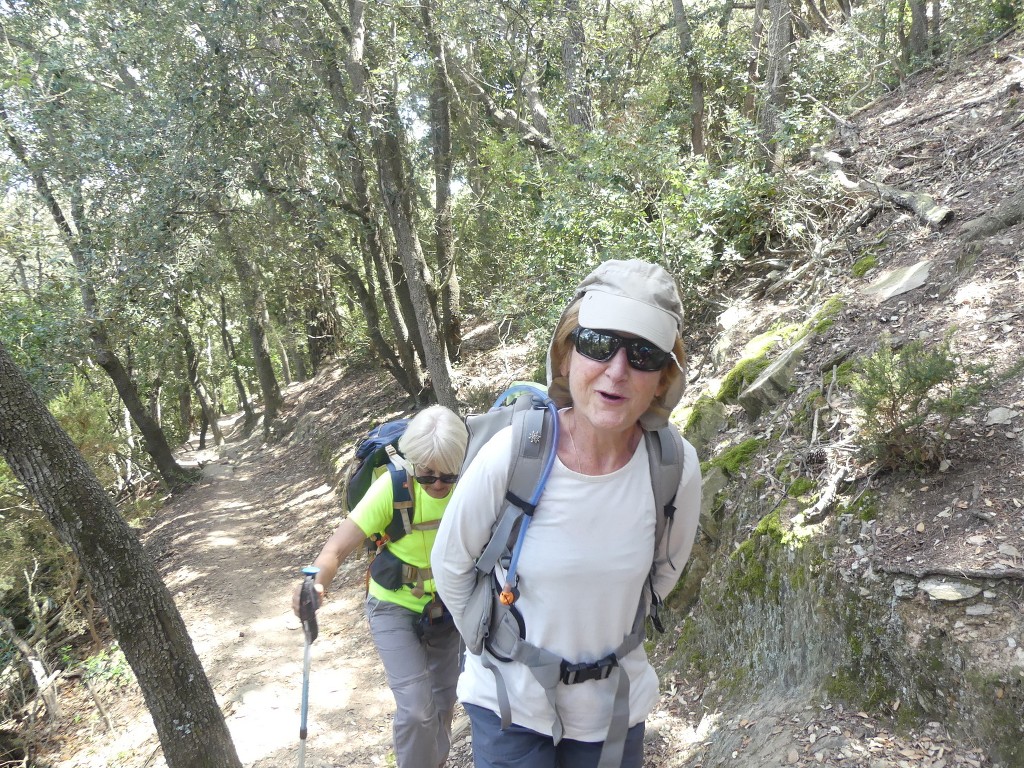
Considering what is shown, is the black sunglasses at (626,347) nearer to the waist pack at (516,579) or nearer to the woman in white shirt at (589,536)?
the woman in white shirt at (589,536)

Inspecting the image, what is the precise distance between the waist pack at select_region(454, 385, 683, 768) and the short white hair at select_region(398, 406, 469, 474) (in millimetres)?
1202

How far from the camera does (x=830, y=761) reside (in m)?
2.90

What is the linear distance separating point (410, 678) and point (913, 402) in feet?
9.46

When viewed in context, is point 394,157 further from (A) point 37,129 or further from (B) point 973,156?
(B) point 973,156

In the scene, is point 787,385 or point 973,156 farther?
point 973,156

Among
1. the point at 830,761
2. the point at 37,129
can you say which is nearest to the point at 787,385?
the point at 830,761

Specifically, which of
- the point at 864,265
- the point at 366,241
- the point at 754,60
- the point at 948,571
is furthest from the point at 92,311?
the point at 754,60

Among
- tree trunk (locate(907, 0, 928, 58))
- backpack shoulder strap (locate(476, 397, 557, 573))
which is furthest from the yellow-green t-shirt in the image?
tree trunk (locate(907, 0, 928, 58))

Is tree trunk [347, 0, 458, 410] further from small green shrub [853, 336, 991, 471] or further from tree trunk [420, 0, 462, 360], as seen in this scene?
small green shrub [853, 336, 991, 471]

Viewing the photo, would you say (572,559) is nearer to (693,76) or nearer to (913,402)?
(913,402)

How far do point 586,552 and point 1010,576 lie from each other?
204 centimetres

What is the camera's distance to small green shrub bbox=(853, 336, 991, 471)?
130 inches

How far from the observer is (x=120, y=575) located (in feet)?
14.1

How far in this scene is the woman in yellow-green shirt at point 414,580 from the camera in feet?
10.8
